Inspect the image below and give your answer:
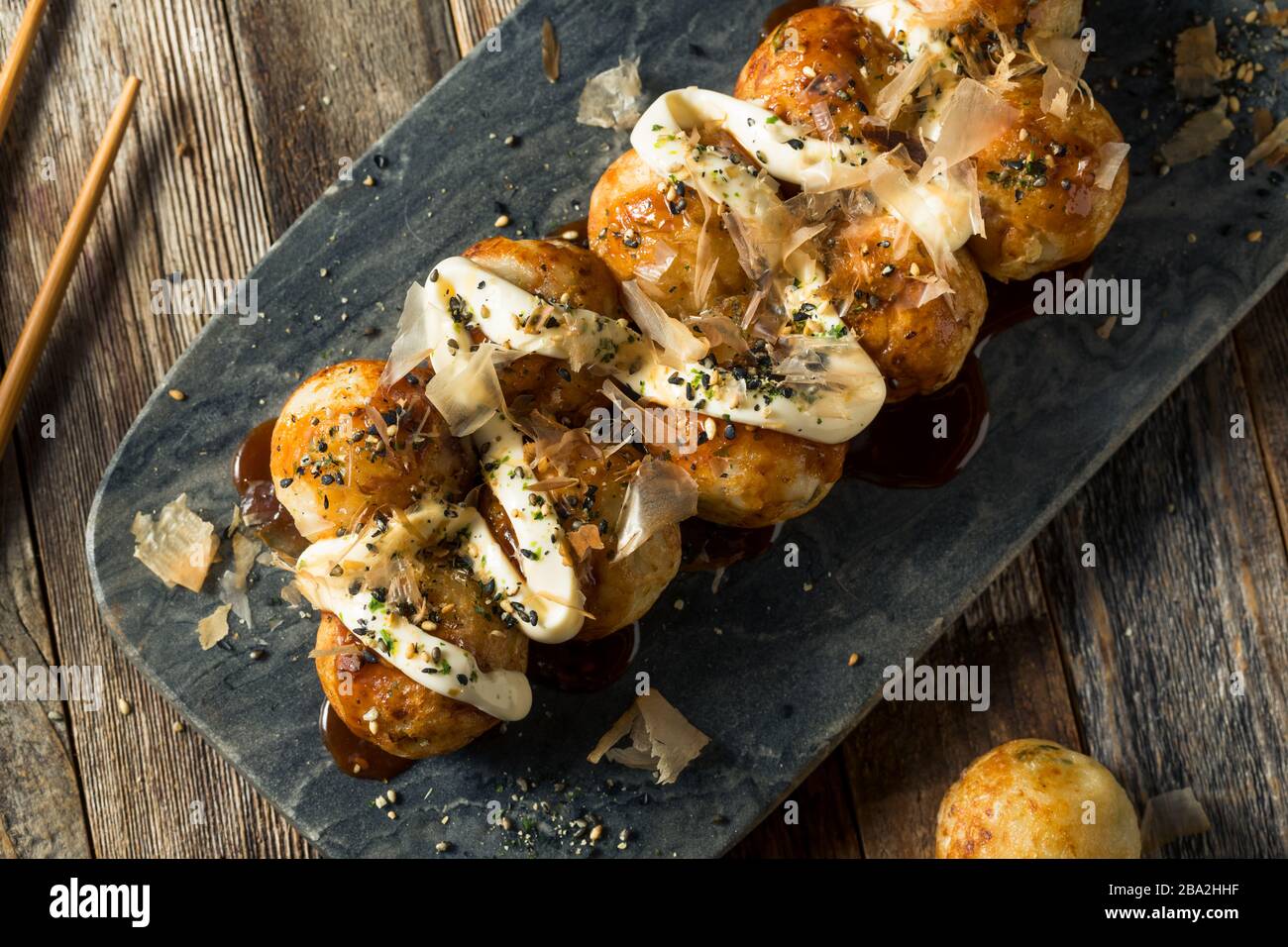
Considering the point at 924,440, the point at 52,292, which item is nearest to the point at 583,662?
the point at 924,440

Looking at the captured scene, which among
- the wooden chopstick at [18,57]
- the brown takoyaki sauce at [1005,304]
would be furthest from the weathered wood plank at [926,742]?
the wooden chopstick at [18,57]

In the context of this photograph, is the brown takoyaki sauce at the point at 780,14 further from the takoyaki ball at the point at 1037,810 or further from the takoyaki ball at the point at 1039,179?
the takoyaki ball at the point at 1037,810

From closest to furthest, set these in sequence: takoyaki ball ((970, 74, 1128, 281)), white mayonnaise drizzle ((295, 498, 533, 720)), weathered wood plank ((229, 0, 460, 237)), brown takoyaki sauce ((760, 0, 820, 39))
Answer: white mayonnaise drizzle ((295, 498, 533, 720)) → takoyaki ball ((970, 74, 1128, 281)) → brown takoyaki sauce ((760, 0, 820, 39)) → weathered wood plank ((229, 0, 460, 237))

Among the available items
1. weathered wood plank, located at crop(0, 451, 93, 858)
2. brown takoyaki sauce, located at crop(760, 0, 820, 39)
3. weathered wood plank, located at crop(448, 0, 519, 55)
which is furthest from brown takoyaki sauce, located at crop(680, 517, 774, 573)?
weathered wood plank, located at crop(0, 451, 93, 858)

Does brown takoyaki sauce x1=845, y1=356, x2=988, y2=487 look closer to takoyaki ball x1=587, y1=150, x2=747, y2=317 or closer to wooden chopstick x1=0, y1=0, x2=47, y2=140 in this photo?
takoyaki ball x1=587, y1=150, x2=747, y2=317

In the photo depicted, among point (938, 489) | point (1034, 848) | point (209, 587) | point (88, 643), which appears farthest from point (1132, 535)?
point (88, 643)
